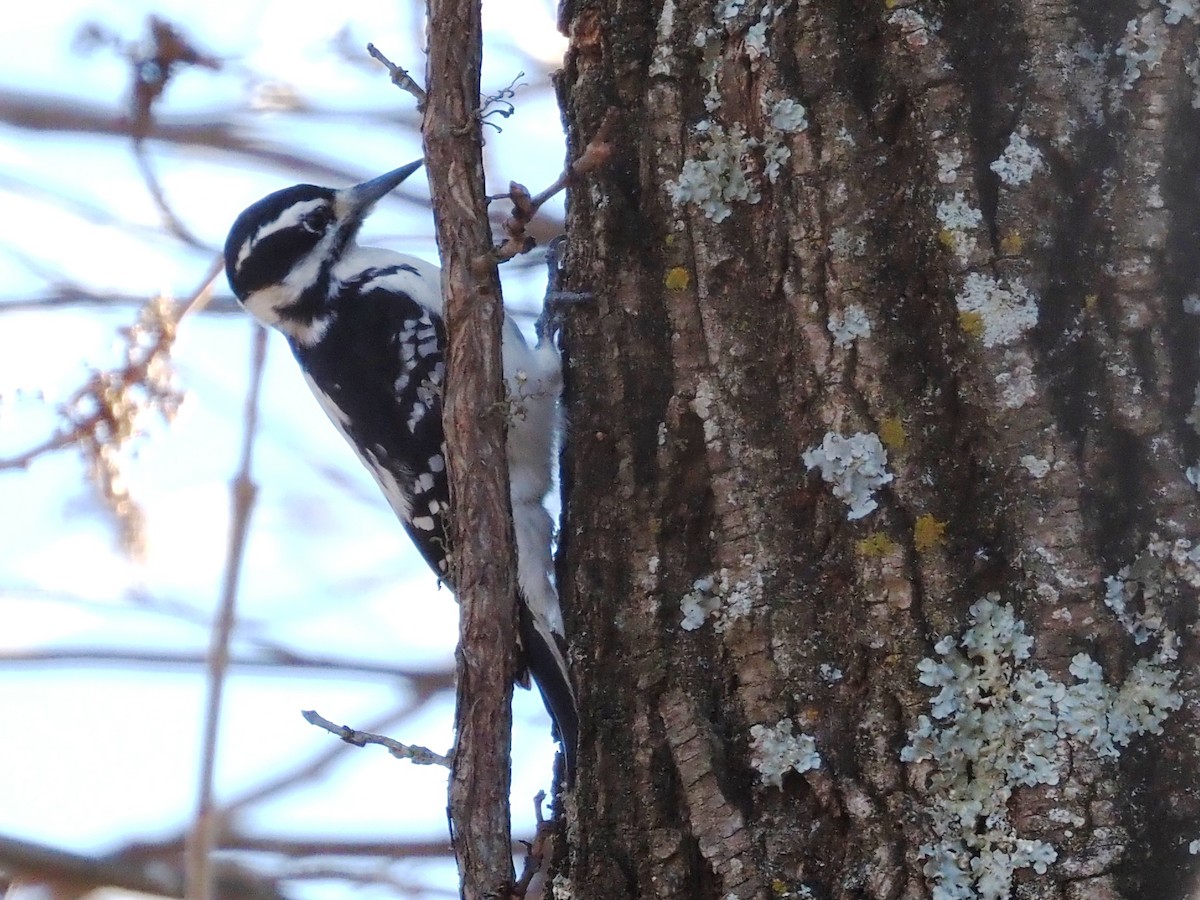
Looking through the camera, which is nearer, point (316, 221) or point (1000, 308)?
point (1000, 308)

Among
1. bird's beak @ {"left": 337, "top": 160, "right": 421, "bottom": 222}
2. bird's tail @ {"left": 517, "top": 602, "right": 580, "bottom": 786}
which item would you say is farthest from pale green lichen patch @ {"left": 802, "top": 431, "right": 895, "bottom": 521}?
bird's beak @ {"left": 337, "top": 160, "right": 421, "bottom": 222}

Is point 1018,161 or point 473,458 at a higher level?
point 1018,161

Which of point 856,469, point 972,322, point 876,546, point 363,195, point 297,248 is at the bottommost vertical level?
point 876,546

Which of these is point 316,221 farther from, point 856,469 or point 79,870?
point 856,469

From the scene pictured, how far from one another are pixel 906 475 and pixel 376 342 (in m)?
1.76

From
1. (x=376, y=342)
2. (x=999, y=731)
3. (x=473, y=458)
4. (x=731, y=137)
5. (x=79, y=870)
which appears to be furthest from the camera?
(x=376, y=342)

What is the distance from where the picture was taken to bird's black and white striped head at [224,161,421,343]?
3.32 m

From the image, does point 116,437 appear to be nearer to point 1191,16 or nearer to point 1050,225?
point 1050,225

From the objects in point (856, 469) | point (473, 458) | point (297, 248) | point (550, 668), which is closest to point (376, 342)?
point (297, 248)

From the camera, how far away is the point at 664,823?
1.74 m

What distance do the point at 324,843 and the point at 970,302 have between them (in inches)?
66.4

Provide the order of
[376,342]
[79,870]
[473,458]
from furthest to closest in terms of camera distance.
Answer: [376,342]
[79,870]
[473,458]

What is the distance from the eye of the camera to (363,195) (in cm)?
343

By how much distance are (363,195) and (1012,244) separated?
219 centimetres
